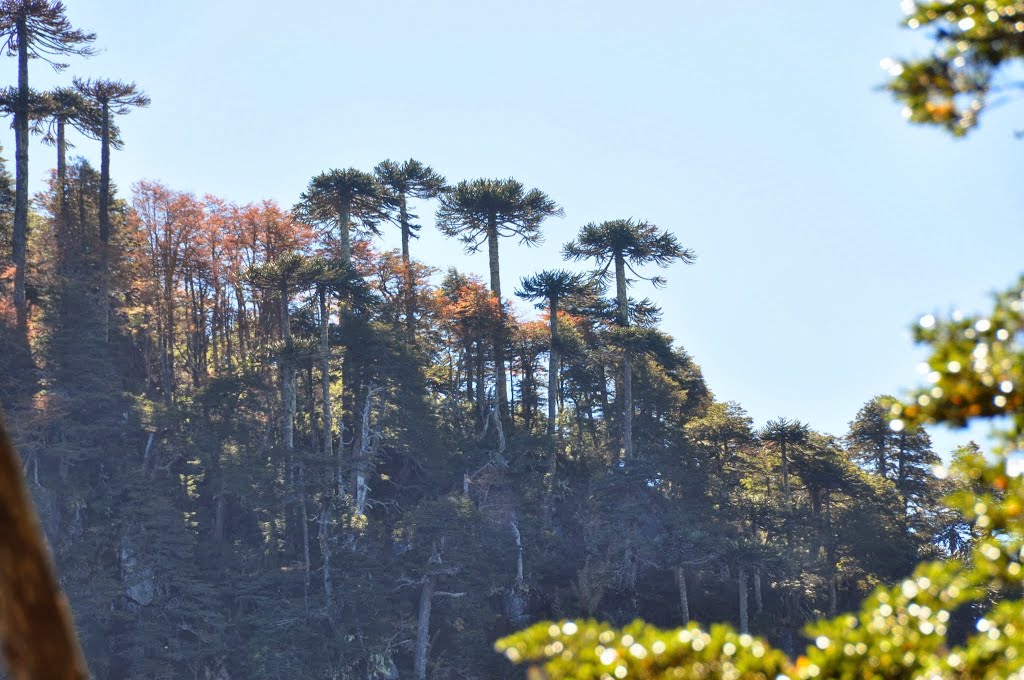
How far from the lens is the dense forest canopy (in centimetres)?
3278

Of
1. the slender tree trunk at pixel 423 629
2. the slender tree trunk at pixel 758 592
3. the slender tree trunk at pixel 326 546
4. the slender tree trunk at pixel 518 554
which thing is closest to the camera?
the slender tree trunk at pixel 423 629

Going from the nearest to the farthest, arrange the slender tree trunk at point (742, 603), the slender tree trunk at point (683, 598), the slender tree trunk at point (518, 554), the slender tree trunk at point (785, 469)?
A: the slender tree trunk at point (742, 603), the slender tree trunk at point (683, 598), the slender tree trunk at point (518, 554), the slender tree trunk at point (785, 469)

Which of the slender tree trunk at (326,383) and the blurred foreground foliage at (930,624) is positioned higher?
the slender tree trunk at (326,383)

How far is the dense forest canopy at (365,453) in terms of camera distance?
108 feet

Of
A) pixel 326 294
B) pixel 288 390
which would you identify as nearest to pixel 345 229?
pixel 326 294

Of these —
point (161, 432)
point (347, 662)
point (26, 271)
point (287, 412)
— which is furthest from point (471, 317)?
point (26, 271)

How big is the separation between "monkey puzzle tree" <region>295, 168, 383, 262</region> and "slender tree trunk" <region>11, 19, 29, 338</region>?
10.8 m

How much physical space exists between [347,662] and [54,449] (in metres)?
12.3

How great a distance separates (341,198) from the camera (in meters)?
44.9

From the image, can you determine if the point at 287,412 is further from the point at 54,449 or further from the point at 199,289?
the point at 199,289

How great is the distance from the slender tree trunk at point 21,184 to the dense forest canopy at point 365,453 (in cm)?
12

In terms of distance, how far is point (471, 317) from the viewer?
136 feet

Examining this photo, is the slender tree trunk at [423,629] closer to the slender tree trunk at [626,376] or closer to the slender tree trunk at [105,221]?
the slender tree trunk at [626,376]

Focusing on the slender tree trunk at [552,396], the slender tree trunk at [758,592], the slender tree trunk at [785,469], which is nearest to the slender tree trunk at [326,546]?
the slender tree trunk at [552,396]
